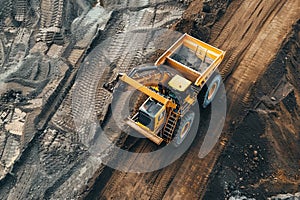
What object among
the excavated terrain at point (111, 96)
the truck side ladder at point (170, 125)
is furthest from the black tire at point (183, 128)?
the excavated terrain at point (111, 96)

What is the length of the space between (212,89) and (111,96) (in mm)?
3910

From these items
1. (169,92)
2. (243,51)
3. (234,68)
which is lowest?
(169,92)

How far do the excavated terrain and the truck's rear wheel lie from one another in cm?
47

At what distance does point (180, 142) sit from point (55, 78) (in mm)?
5615

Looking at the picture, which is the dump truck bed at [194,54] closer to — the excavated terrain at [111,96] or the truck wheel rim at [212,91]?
the truck wheel rim at [212,91]

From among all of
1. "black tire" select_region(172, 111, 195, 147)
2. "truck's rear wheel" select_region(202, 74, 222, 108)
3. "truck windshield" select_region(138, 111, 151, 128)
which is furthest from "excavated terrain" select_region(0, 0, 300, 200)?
"truck windshield" select_region(138, 111, 151, 128)

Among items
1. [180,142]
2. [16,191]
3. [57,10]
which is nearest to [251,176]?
[180,142]

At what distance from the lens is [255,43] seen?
1675 centimetres

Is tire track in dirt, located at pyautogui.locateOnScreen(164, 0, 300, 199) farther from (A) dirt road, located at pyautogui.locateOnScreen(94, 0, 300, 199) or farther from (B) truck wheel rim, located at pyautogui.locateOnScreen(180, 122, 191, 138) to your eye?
(B) truck wheel rim, located at pyautogui.locateOnScreen(180, 122, 191, 138)

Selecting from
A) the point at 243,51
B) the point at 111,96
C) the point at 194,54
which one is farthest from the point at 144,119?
the point at 243,51

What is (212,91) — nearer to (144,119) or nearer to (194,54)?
(194,54)

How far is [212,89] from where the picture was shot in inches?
574

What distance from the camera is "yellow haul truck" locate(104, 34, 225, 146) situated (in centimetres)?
1240

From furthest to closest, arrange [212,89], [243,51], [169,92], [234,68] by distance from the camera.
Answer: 1. [243,51]
2. [234,68]
3. [212,89]
4. [169,92]
